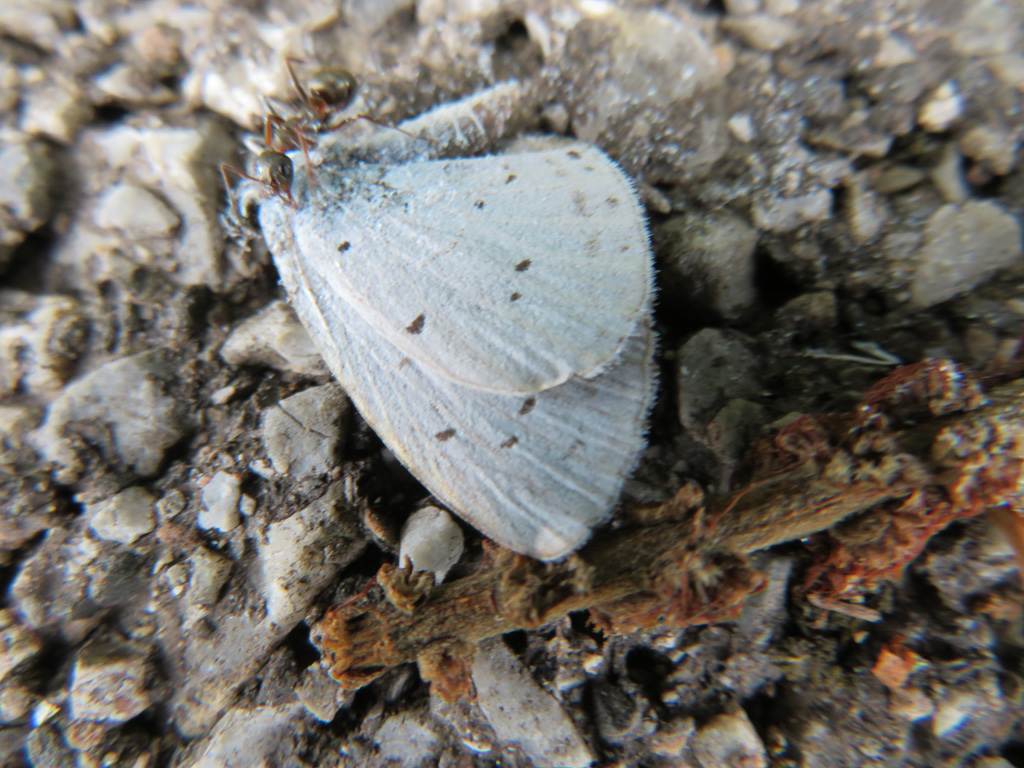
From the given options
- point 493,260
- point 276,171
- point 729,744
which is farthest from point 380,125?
point 729,744

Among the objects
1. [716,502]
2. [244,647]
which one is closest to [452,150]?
[716,502]

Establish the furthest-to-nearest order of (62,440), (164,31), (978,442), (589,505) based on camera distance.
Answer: (164,31) → (62,440) → (589,505) → (978,442)

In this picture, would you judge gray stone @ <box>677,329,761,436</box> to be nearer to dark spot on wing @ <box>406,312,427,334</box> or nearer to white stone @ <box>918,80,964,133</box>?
dark spot on wing @ <box>406,312,427,334</box>

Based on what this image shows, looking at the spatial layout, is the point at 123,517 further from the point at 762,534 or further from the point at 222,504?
the point at 762,534

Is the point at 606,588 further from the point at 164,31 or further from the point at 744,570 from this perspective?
the point at 164,31

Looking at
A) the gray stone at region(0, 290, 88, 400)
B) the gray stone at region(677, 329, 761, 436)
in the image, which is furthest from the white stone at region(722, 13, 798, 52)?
the gray stone at region(0, 290, 88, 400)
